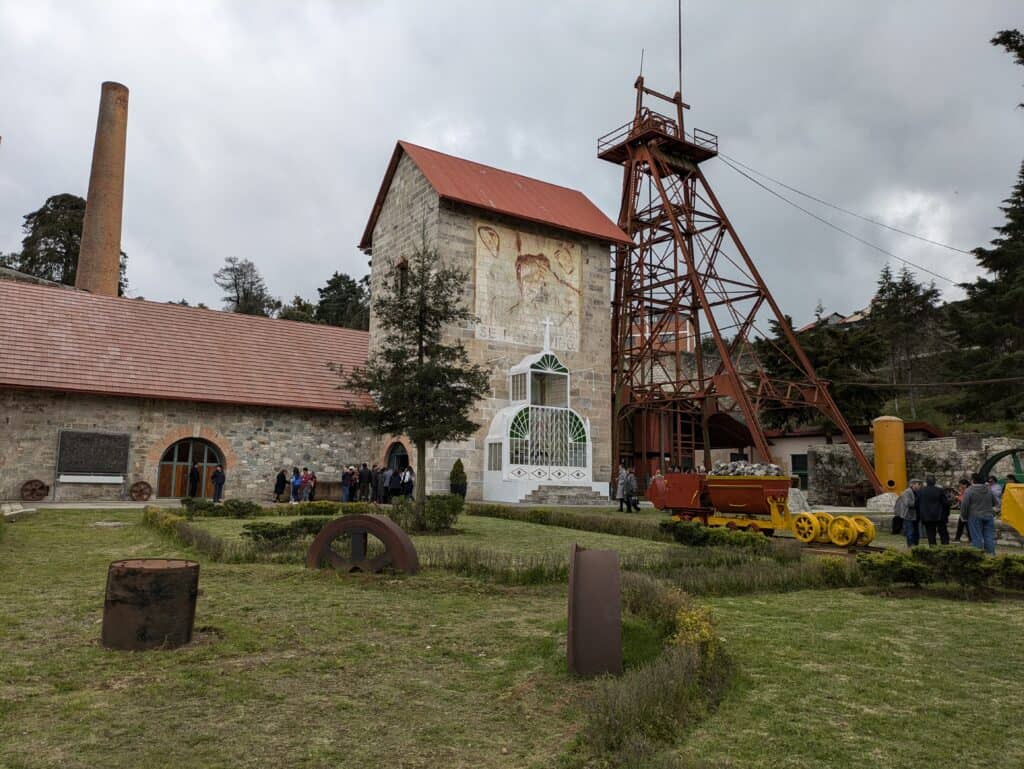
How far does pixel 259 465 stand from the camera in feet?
80.1

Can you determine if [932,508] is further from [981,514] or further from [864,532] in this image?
[864,532]

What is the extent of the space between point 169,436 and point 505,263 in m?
12.8

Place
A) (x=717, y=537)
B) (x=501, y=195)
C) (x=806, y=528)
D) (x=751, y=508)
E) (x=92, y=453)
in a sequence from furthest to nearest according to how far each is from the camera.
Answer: (x=501, y=195)
(x=92, y=453)
(x=751, y=508)
(x=806, y=528)
(x=717, y=537)

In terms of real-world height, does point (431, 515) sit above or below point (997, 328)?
below

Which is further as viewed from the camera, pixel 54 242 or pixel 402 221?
pixel 54 242

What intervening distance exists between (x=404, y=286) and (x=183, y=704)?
1260 cm

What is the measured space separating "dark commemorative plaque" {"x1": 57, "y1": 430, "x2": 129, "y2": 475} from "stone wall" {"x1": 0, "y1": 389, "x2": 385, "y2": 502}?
0.20m

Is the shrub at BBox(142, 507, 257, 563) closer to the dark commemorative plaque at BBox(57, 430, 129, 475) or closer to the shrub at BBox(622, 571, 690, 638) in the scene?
the shrub at BBox(622, 571, 690, 638)

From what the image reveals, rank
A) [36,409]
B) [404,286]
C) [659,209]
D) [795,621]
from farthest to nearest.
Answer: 1. [659,209]
2. [36,409]
3. [404,286]
4. [795,621]

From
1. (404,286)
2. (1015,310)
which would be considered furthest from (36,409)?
(1015,310)

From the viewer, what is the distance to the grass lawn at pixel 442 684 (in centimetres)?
391

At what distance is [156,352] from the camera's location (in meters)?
24.4

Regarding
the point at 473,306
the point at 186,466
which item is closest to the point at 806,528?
the point at 473,306

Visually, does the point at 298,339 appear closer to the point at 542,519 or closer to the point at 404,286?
the point at 404,286
